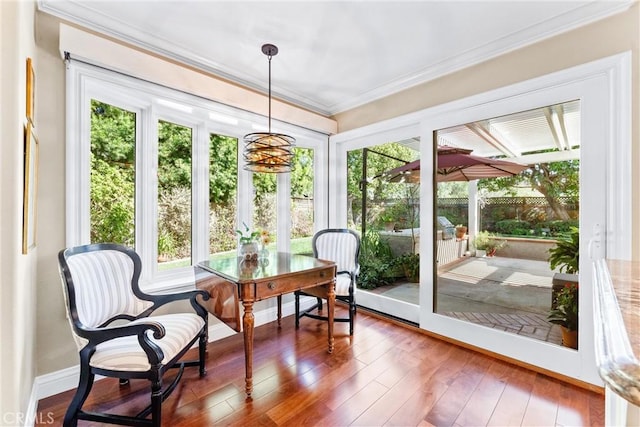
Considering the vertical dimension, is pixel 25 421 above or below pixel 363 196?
below

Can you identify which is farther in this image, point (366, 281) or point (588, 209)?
point (366, 281)

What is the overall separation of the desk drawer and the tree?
5.58ft

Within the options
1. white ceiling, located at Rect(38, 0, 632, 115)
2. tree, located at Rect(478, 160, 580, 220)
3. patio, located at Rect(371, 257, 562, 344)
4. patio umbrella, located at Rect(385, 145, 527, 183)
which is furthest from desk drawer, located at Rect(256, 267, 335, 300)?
white ceiling, located at Rect(38, 0, 632, 115)

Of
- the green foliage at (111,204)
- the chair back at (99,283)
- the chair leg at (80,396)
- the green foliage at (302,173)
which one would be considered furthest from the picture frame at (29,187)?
the green foliage at (302,173)

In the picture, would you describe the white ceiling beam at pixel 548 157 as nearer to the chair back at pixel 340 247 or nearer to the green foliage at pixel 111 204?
the chair back at pixel 340 247

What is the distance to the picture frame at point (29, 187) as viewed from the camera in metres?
1.39

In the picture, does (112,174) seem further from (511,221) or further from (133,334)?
(511,221)

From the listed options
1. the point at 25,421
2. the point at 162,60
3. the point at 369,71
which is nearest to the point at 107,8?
the point at 162,60

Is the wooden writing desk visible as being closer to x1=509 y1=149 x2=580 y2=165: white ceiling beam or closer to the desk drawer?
the desk drawer

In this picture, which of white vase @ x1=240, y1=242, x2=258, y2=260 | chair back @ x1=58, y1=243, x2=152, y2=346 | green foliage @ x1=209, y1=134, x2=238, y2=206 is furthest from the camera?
green foliage @ x1=209, y1=134, x2=238, y2=206

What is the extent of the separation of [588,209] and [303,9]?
2364 millimetres

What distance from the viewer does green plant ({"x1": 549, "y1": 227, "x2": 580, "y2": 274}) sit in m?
2.05

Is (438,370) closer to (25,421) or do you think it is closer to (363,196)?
(363,196)

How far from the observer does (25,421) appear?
146 centimetres
